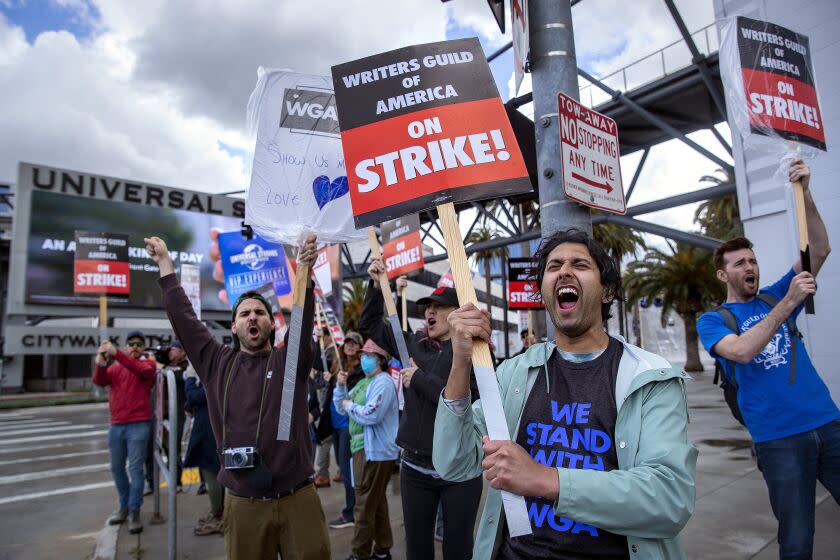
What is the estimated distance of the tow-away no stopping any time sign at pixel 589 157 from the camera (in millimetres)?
2963

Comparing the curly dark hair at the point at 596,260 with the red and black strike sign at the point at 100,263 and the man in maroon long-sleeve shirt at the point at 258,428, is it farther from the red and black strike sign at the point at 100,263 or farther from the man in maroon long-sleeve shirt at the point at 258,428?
the red and black strike sign at the point at 100,263

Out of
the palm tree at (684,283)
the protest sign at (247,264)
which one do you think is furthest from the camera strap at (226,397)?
the palm tree at (684,283)

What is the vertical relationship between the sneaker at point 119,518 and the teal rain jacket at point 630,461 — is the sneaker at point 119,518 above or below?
below

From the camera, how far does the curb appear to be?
4938mm

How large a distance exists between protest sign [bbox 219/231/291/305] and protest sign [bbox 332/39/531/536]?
5090 millimetres

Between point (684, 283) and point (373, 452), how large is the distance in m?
27.2

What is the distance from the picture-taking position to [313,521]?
3.01 metres

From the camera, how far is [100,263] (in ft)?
20.8

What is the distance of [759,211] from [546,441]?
6342 millimetres

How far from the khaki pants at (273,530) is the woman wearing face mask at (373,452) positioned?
4.49 feet

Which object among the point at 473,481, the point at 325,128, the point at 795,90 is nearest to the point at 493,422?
the point at 473,481

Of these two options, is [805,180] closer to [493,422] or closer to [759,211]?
[493,422]

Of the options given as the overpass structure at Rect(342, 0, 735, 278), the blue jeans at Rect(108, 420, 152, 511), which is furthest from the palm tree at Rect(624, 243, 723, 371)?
the blue jeans at Rect(108, 420, 152, 511)

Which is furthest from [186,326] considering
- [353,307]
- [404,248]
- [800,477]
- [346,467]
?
[353,307]
